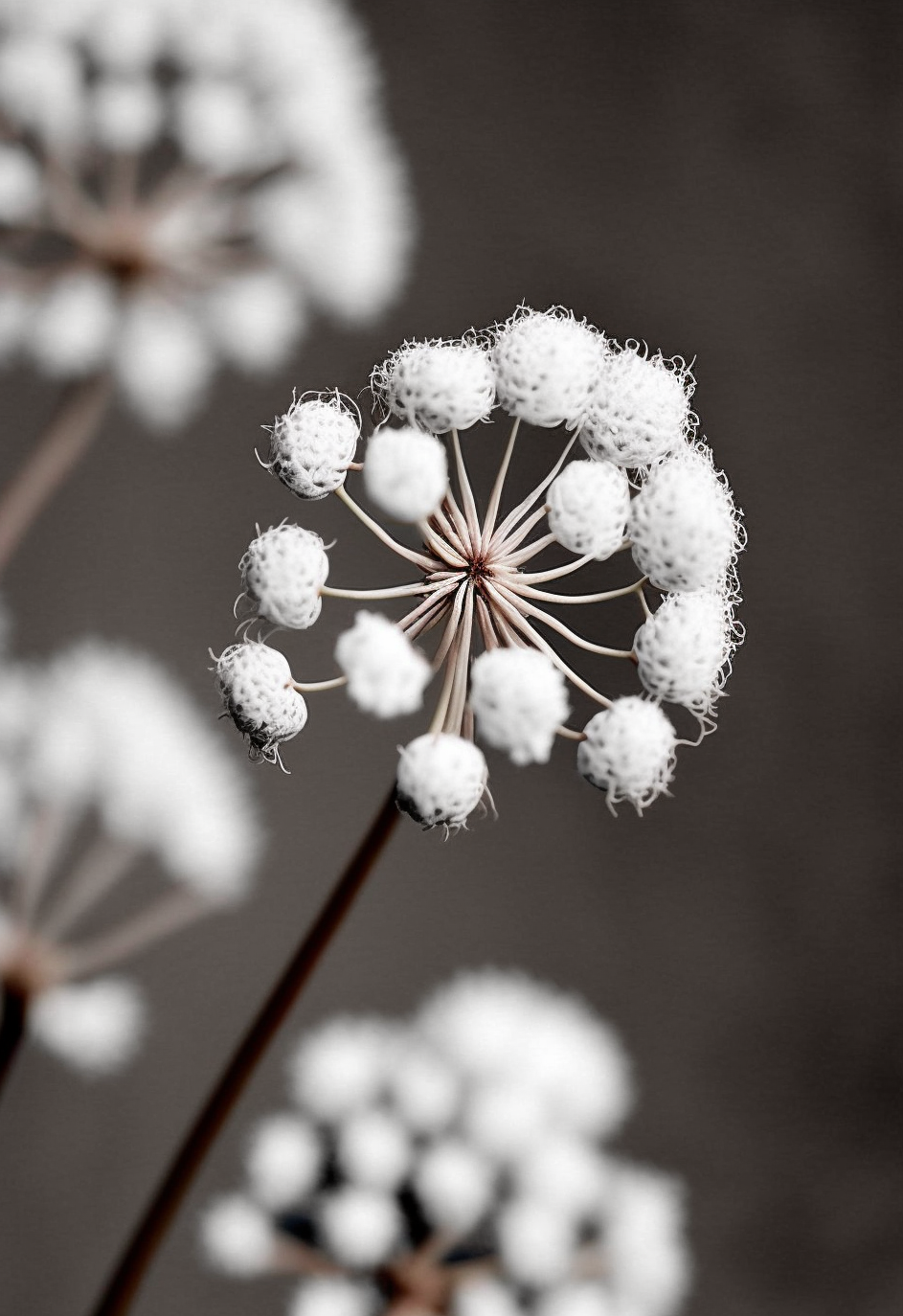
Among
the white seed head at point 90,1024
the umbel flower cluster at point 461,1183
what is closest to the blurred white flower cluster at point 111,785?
the white seed head at point 90,1024

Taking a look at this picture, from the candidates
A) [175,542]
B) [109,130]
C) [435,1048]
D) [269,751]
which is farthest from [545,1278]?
[109,130]

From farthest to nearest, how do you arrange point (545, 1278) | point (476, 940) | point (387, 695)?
Answer: point (476, 940) < point (545, 1278) < point (387, 695)

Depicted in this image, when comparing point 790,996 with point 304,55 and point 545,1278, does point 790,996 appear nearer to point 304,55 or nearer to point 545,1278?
point 545,1278

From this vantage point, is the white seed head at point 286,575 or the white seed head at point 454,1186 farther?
the white seed head at point 454,1186

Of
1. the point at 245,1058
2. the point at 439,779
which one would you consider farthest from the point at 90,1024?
the point at 439,779

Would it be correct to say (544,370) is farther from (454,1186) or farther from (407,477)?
(454,1186)

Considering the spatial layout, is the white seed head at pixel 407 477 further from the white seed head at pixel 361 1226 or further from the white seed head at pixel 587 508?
the white seed head at pixel 361 1226

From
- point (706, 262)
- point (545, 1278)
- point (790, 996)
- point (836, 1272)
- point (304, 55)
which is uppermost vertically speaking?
point (706, 262)
